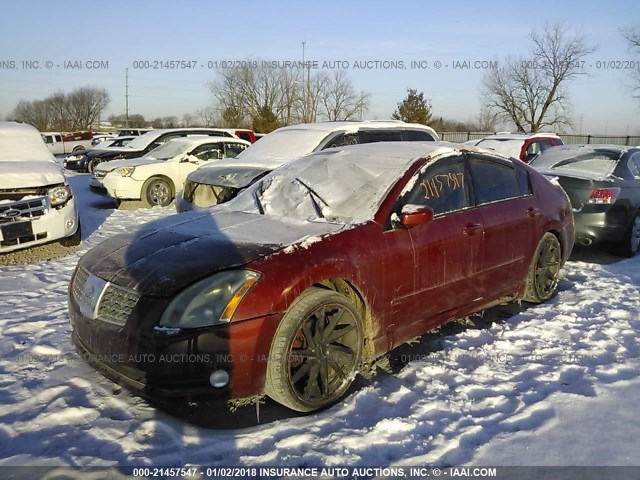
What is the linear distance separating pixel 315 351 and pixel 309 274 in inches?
18.2

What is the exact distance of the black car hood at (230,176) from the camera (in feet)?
23.1

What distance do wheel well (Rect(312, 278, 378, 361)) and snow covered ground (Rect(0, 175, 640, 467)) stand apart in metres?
0.27

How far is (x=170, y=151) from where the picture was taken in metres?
12.1

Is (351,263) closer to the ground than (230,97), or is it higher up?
closer to the ground

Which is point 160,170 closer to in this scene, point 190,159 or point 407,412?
point 190,159

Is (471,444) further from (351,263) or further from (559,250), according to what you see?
(559,250)

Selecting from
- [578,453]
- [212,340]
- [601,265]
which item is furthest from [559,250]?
[212,340]

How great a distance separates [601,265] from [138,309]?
6048 millimetres

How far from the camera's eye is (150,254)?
125 inches

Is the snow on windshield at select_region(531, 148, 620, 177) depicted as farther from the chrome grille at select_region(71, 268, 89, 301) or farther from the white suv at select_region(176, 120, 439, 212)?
the chrome grille at select_region(71, 268, 89, 301)

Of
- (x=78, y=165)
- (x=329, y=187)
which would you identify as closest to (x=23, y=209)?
(x=329, y=187)

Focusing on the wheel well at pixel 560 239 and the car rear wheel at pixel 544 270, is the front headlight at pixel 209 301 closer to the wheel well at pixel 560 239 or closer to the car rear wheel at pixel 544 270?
the car rear wheel at pixel 544 270

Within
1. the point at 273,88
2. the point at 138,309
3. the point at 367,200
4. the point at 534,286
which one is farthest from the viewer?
the point at 273,88

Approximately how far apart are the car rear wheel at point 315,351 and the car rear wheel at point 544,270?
240 cm
